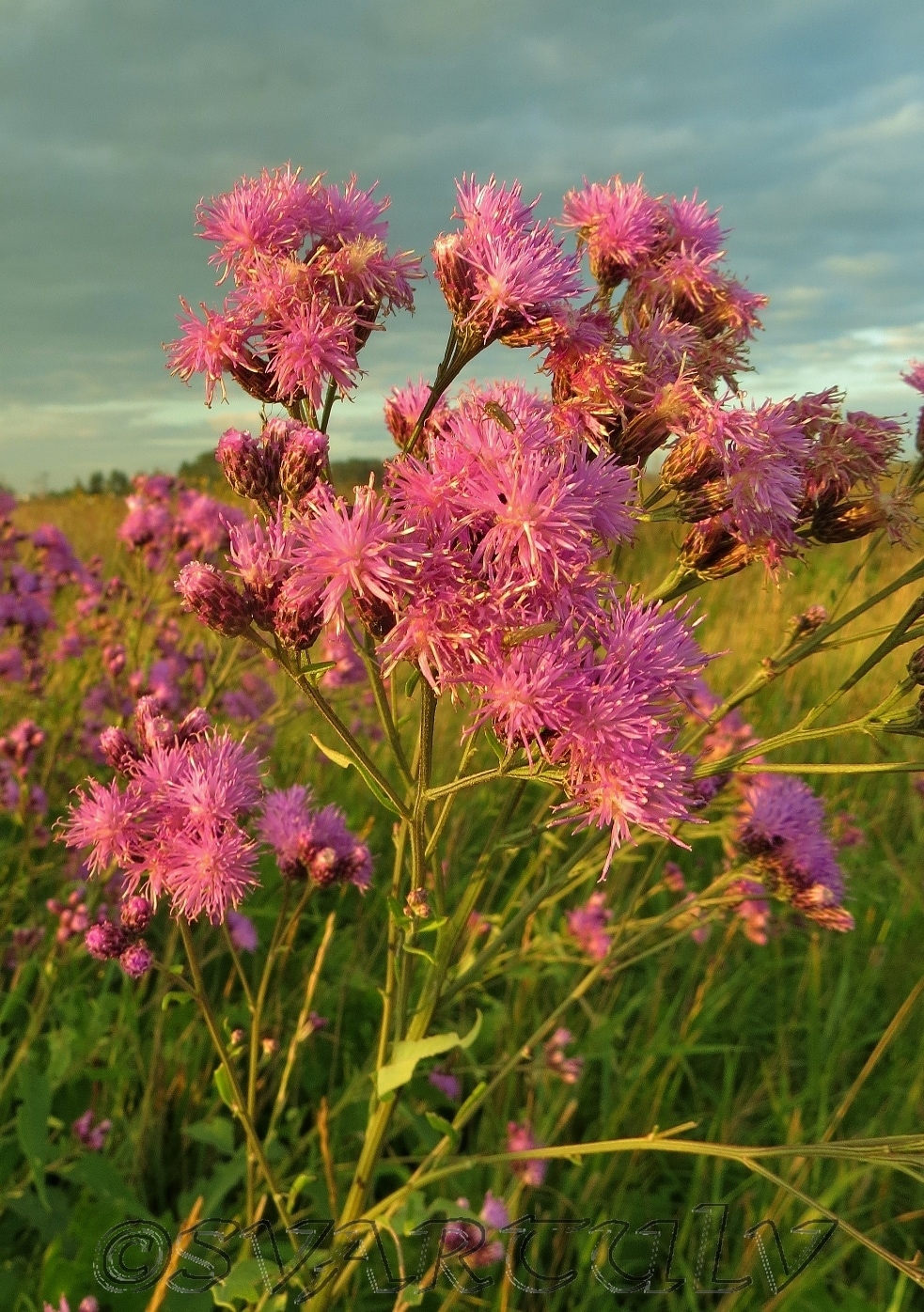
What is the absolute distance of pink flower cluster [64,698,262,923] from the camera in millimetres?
1534

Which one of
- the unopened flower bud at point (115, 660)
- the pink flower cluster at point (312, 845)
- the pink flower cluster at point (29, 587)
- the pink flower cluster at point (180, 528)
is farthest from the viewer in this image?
the pink flower cluster at point (29, 587)

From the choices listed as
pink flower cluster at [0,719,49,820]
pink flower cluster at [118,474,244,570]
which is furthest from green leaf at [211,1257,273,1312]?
pink flower cluster at [118,474,244,570]

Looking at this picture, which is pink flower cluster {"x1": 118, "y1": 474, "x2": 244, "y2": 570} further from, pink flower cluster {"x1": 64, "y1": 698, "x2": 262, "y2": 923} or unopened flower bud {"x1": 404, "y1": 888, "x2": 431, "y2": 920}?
unopened flower bud {"x1": 404, "y1": 888, "x2": 431, "y2": 920}

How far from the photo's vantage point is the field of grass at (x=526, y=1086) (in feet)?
7.55

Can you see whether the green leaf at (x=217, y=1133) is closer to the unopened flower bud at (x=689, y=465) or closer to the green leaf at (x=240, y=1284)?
the green leaf at (x=240, y=1284)

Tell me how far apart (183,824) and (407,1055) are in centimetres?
56

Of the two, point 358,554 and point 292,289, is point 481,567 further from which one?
point 292,289

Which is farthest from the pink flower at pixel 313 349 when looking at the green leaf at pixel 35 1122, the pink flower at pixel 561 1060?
the pink flower at pixel 561 1060

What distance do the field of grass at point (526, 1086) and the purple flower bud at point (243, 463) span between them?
759 millimetres

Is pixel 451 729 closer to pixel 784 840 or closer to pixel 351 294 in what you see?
pixel 784 840

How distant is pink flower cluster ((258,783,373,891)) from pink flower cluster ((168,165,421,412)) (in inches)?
35.5

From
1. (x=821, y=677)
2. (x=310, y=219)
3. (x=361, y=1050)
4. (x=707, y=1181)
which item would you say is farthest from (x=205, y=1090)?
(x=821, y=677)

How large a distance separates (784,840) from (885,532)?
0.86 m

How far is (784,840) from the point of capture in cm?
230
